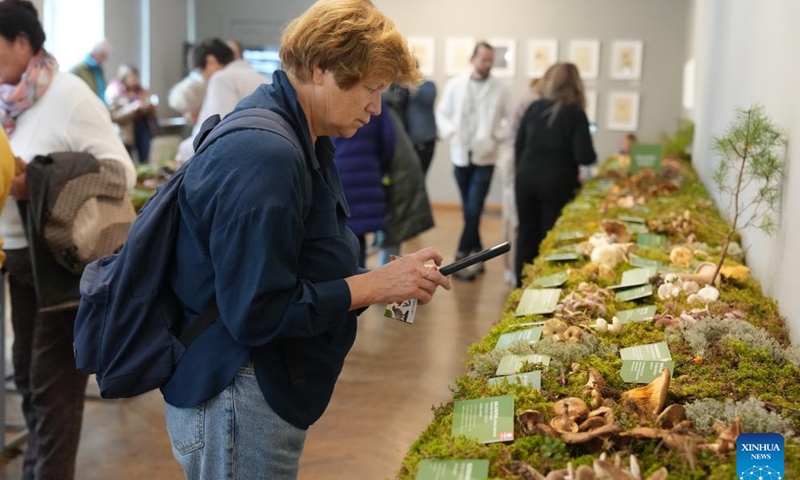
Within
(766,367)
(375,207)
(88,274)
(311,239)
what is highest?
(311,239)

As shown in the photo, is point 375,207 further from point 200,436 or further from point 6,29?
point 200,436

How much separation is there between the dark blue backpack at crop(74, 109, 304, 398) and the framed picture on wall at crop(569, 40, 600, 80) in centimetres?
978

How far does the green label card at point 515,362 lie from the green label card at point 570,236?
1652 mm

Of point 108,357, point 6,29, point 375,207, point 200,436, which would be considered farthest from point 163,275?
point 375,207

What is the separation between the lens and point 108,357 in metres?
1.70

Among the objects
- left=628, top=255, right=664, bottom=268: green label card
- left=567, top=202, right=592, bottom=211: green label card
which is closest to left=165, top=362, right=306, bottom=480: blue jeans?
left=628, top=255, right=664, bottom=268: green label card

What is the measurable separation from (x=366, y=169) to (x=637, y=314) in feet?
10.5

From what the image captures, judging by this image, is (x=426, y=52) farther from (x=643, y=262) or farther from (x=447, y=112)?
(x=643, y=262)

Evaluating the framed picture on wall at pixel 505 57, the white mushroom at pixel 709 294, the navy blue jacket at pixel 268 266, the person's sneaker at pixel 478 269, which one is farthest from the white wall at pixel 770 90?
the framed picture on wall at pixel 505 57

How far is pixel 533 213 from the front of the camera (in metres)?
5.77

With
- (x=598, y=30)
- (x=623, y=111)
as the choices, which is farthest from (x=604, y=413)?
(x=598, y=30)

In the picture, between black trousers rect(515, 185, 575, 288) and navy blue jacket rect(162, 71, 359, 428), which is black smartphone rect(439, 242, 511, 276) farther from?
black trousers rect(515, 185, 575, 288)

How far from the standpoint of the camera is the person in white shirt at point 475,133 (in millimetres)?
7113

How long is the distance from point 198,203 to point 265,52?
11135 mm
